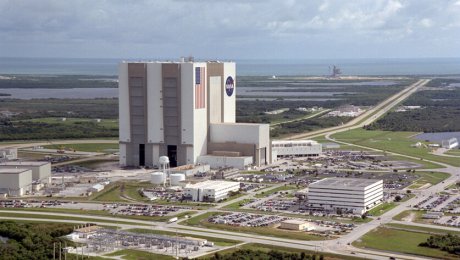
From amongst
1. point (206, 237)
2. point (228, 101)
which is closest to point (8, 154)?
point (228, 101)

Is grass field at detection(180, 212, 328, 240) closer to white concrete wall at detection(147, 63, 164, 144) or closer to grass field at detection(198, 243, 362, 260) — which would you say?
grass field at detection(198, 243, 362, 260)

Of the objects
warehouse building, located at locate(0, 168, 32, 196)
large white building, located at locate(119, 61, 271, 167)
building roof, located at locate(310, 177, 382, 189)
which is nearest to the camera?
building roof, located at locate(310, 177, 382, 189)

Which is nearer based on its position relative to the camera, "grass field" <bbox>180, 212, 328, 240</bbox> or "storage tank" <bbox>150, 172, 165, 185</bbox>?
"grass field" <bbox>180, 212, 328, 240</bbox>

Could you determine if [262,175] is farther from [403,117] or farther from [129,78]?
[403,117]

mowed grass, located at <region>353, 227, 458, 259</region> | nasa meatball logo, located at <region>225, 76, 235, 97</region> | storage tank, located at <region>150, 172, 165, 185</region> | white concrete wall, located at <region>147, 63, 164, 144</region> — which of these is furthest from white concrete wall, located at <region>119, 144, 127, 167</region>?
mowed grass, located at <region>353, 227, 458, 259</region>

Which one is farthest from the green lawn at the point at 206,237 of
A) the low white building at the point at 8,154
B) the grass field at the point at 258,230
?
the low white building at the point at 8,154

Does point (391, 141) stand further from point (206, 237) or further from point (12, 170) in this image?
point (206, 237)

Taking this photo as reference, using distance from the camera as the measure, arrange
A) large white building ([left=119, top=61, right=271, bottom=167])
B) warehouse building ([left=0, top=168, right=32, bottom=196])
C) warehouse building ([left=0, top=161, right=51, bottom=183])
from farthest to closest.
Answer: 1. large white building ([left=119, top=61, right=271, bottom=167])
2. warehouse building ([left=0, top=161, right=51, bottom=183])
3. warehouse building ([left=0, top=168, right=32, bottom=196])

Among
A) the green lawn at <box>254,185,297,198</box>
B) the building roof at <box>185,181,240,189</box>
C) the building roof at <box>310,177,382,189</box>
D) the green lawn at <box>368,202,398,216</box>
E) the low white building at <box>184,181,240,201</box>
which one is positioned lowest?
the green lawn at <box>368,202,398,216</box>
